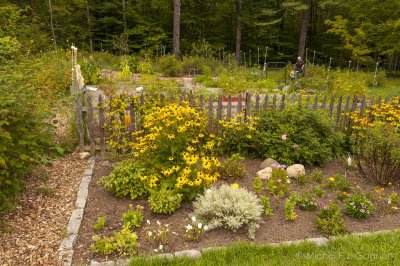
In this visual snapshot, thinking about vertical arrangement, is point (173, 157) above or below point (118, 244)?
above

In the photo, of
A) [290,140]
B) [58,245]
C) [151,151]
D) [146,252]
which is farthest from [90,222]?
[290,140]

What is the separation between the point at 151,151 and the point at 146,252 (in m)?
1.72

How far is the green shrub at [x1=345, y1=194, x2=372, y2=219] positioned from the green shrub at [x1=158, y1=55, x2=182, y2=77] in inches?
495

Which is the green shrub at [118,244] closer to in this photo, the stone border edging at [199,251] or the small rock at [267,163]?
the stone border edging at [199,251]

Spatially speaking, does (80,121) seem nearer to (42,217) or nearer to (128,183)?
(128,183)

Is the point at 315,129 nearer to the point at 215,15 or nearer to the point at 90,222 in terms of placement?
the point at 90,222

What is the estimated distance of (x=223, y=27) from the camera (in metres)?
30.2

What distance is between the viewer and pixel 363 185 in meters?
5.34

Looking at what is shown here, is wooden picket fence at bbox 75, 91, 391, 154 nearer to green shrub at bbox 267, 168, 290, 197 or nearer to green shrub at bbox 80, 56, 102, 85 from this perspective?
green shrub at bbox 267, 168, 290, 197

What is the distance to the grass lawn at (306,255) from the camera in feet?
11.2

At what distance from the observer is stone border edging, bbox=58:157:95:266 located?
352 centimetres

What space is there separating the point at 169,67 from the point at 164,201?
12.3m

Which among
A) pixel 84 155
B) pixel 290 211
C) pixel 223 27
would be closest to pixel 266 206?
pixel 290 211

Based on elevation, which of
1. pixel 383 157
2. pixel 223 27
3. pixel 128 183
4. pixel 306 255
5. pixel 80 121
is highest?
pixel 223 27
